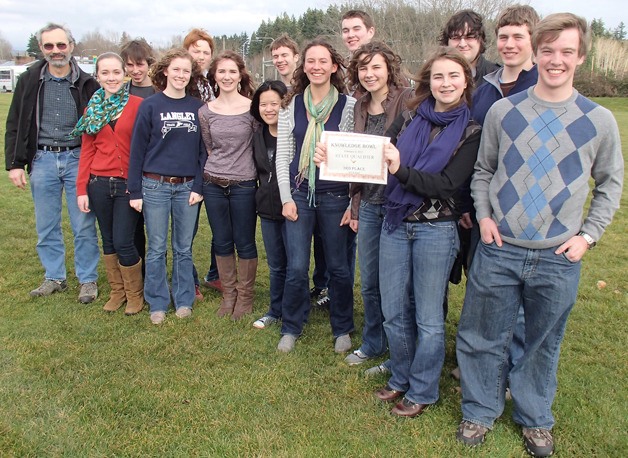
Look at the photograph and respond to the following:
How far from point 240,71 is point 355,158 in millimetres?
1995

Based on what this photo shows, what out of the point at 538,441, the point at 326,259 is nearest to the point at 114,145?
the point at 326,259

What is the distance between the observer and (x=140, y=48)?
5340 mm

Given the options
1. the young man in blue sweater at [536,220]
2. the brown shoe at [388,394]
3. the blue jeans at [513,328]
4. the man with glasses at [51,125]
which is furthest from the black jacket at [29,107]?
the blue jeans at [513,328]

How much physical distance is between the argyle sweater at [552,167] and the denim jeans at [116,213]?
3.39 meters

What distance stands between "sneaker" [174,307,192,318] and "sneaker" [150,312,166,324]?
0.45 feet

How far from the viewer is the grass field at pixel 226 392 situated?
3395 mm

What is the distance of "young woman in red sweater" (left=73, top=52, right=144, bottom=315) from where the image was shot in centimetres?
499

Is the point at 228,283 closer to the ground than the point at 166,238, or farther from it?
closer to the ground

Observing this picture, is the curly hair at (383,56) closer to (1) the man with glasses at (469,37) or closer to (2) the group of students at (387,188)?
(2) the group of students at (387,188)

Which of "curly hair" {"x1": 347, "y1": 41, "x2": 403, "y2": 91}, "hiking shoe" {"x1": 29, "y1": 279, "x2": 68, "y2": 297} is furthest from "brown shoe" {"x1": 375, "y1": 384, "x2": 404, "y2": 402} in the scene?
"hiking shoe" {"x1": 29, "y1": 279, "x2": 68, "y2": 297}

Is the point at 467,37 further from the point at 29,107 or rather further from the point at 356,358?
the point at 29,107

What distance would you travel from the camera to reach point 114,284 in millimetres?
5465

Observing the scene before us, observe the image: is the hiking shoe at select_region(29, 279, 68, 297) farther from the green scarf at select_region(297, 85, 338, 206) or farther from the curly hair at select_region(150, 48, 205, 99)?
the green scarf at select_region(297, 85, 338, 206)

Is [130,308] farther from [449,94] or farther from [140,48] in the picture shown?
[449,94]
